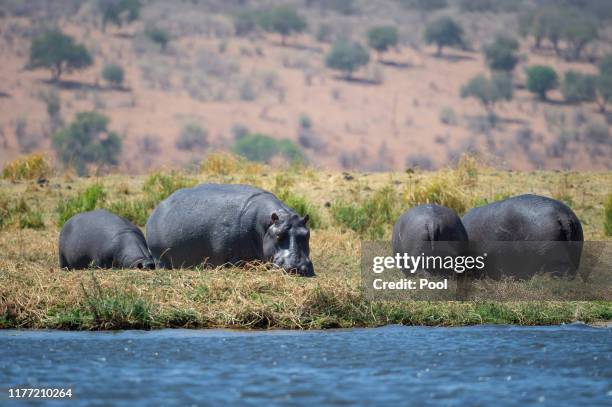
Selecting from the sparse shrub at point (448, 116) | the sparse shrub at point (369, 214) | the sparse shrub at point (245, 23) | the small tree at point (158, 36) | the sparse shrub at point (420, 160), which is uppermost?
the sparse shrub at point (245, 23)

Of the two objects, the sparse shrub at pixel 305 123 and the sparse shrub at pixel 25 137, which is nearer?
the sparse shrub at pixel 25 137

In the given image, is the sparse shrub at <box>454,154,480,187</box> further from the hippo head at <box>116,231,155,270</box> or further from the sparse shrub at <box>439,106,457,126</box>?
the sparse shrub at <box>439,106,457,126</box>

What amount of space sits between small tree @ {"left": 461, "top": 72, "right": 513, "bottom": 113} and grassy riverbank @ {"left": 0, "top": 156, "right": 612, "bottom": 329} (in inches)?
1856

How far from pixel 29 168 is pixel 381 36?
5446 cm

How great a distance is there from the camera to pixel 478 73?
73.8 meters

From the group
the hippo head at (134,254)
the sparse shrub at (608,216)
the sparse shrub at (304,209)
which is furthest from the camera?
the sparse shrub at (304,209)

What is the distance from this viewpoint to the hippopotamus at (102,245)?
1381 centimetres

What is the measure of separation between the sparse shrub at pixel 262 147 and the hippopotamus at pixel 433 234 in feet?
141

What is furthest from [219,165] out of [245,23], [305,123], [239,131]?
[245,23]

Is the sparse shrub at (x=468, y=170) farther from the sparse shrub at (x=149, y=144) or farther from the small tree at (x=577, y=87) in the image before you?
the small tree at (x=577, y=87)

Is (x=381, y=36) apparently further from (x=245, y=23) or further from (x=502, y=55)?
(x=245, y=23)

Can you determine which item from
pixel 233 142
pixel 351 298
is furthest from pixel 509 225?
Answer: pixel 233 142

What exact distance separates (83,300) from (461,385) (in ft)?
13.1

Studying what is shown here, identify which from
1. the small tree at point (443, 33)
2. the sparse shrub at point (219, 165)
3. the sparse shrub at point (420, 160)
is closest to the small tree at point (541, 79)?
the small tree at point (443, 33)
